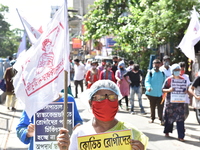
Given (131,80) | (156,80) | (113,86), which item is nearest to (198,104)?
(156,80)

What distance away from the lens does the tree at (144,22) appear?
1380 centimetres

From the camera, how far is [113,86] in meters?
3.00

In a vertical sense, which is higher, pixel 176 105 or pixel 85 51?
pixel 85 51

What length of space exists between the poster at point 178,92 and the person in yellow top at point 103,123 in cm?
578

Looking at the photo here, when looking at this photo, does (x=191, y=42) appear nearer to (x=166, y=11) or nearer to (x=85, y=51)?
(x=166, y=11)

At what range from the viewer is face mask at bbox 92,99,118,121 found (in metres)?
2.93

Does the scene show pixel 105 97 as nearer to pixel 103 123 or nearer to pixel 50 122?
pixel 103 123

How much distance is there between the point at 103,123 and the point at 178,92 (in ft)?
19.6

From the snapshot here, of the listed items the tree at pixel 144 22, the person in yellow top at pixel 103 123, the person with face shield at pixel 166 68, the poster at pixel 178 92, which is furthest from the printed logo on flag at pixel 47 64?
the tree at pixel 144 22

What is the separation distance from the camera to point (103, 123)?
2941mm

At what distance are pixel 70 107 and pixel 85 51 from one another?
64589 mm

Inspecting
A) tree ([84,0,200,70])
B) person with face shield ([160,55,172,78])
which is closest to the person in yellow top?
person with face shield ([160,55,172,78])

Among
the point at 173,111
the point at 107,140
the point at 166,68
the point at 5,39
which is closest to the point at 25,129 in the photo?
the point at 107,140

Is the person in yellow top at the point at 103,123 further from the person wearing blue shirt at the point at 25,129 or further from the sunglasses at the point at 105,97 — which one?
the person wearing blue shirt at the point at 25,129
